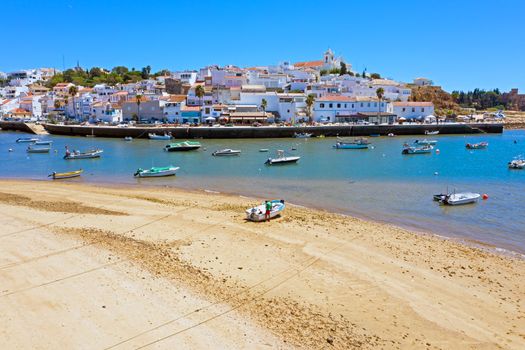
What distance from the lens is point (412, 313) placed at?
10.5m

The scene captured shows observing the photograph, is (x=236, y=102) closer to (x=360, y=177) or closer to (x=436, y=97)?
(x=360, y=177)

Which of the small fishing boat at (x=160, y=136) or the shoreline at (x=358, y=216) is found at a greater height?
the small fishing boat at (x=160, y=136)

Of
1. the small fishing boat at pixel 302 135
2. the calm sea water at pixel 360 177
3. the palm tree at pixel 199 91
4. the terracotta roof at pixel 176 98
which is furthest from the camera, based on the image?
the terracotta roof at pixel 176 98

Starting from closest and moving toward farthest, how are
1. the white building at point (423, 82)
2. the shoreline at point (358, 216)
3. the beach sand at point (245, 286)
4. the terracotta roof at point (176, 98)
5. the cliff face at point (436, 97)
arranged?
1. the beach sand at point (245, 286)
2. the shoreline at point (358, 216)
3. the terracotta roof at point (176, 98)
4. the cliff face at point (436, 97)
5. the white building at point (423, 82)

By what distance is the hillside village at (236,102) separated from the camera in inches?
3292

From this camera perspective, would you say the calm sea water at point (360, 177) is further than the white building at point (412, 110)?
No

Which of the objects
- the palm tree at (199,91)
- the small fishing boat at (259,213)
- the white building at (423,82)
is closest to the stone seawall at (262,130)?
the palm tree at (199,91)

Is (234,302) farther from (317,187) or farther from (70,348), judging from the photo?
(317,187)

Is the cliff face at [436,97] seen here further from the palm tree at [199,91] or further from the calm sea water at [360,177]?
the calm sea water at [360,177]

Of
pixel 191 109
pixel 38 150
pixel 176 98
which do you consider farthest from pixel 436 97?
pixel 38 150

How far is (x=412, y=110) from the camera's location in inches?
3543

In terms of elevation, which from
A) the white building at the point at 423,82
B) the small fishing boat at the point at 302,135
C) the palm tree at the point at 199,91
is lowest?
the small fishing boat at the point at 302,135

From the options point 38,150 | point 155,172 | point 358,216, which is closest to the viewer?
point 358,216

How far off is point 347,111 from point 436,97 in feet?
134
